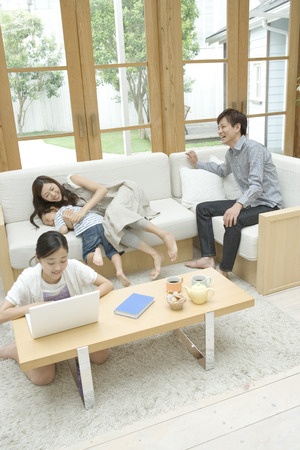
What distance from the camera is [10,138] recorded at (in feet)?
11.3

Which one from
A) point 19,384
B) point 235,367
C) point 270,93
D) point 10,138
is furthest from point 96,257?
point 270,93

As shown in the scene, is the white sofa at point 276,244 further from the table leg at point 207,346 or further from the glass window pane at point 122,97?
the glass window pane at point 122,97

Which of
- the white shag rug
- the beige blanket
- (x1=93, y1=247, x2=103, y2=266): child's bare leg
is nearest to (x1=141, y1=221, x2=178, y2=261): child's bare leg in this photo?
the beige blanket

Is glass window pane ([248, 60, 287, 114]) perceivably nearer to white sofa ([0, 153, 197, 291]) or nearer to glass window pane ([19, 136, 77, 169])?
white sofa ([0, 153, 197, 291])

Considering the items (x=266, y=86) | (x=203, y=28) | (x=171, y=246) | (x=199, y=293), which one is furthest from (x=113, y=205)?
(x=266, y=86)

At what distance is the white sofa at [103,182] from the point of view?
2.61 meters

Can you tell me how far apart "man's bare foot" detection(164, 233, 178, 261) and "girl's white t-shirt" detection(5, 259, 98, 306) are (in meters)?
0.87

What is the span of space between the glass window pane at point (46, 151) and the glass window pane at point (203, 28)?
1418 mm

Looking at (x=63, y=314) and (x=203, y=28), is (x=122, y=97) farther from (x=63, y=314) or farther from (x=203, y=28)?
(x=63, y=314)

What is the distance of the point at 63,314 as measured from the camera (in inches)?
62.9

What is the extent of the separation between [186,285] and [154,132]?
7.39ft

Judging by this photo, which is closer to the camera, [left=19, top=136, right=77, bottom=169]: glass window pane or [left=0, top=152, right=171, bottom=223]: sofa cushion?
[left=0, top=152, right=171, bottom=223]: sofa cushion

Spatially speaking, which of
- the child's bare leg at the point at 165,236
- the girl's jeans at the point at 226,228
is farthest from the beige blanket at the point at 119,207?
the girl's jeans at the point at 226,228

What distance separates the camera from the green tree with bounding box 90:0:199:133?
3498mm
